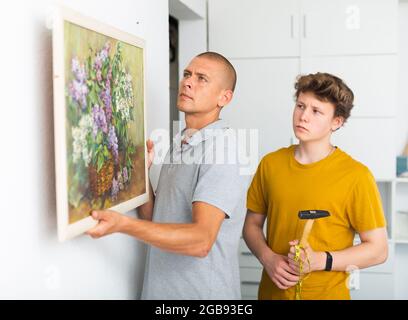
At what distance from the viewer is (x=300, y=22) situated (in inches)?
122

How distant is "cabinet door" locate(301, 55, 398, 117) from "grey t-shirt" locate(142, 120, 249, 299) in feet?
5.43

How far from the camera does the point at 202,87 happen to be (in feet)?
5.29

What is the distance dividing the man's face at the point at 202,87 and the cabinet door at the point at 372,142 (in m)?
1.59

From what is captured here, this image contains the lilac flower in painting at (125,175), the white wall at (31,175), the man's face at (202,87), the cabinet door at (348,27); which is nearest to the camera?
the white wall at (31,175)

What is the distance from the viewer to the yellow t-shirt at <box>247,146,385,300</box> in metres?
1.82

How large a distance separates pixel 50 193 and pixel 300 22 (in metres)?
2.24

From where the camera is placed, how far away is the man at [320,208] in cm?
181

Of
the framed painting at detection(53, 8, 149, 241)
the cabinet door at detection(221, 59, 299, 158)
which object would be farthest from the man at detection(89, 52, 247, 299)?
the cabinet door at detection(221, 59, 299, 158)

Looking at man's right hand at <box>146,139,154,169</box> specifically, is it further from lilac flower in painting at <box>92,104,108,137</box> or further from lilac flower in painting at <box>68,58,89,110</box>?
lilac flower in painting at <box>68,58,89,110</box>

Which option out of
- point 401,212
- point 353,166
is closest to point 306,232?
point 353,166

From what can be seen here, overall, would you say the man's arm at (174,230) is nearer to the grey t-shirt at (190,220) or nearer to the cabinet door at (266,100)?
the grey t-shirt at (190,220)

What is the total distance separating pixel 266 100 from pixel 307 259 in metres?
1.54

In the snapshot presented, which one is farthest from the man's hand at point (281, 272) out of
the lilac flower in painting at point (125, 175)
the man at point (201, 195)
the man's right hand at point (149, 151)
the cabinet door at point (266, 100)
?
the cabinet door at point (266, 100)

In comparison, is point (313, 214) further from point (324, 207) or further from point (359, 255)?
point (359, 255)
